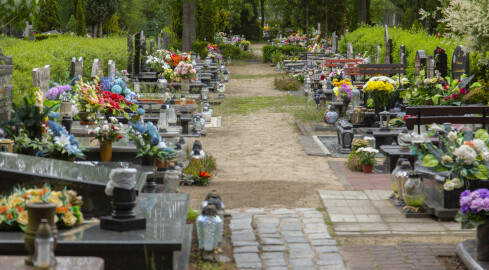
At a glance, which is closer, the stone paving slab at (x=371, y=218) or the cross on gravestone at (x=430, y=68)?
the stone paving slab at (x=371, y=218)

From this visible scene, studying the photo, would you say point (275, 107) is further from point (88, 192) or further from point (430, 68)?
point (88, 192)

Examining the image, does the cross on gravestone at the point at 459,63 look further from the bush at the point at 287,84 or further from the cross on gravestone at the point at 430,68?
the bush at the point at 287,84

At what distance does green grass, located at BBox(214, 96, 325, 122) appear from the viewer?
70.1ft

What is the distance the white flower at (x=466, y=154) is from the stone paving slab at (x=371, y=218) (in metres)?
0.82

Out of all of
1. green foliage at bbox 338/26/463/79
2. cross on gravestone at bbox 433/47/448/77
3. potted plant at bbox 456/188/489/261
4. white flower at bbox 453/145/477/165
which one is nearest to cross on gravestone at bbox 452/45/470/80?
green foliage at bbox 338/26/463/79

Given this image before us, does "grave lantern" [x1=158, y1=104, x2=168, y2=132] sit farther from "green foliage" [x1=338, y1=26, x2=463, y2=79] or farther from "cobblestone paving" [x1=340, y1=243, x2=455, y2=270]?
"cobblestone paving" [x1=340, y1=243, x2=455, y2=270]

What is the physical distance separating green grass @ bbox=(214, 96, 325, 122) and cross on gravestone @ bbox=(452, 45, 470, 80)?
4.15 m

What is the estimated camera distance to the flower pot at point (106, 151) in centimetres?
Result: 1096

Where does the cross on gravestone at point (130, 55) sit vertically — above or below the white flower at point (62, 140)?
above

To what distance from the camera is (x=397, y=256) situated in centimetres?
816

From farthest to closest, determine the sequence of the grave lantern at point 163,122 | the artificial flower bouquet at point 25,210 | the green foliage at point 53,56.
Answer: the grave lantern at point 163,122, the green foliage at point 53,56, the artificial flower bouquet at point 25,210

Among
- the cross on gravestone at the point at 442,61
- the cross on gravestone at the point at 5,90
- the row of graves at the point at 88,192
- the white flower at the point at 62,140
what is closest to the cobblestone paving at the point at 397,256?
the row of graves at the point at 88,192

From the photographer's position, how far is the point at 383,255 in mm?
8219

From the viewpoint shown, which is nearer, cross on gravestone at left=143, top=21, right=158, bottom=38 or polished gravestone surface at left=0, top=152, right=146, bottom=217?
polished gravestone surface at left=0, top=152, right=146, bottom=217
